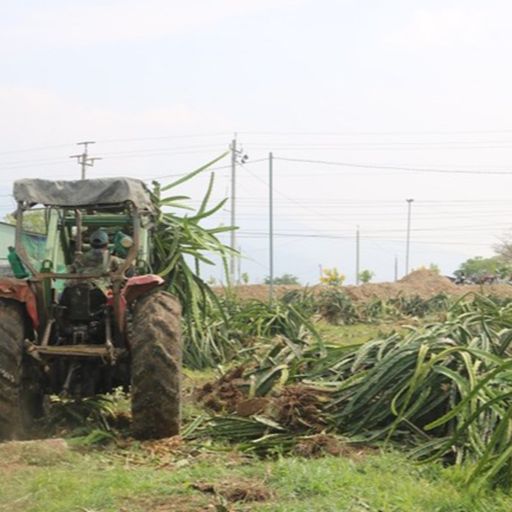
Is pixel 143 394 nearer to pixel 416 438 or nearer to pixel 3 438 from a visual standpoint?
pixel 3 438

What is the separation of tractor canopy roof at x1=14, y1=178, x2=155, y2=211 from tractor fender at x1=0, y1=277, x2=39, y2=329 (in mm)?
704

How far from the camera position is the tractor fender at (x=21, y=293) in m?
6.48

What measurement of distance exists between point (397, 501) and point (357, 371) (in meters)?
2.51

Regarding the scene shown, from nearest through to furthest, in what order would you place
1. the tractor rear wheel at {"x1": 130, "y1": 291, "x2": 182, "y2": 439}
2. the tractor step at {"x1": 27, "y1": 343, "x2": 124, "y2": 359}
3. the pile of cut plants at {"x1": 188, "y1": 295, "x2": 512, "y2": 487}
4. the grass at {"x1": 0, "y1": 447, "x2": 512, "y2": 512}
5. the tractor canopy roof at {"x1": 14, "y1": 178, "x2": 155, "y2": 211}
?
the grass at {"x1": 0, "y1": 447, "x2": 512, "y2": 512} → the pile of cut plants at {"x1": 188, "y1": 295, "x2": 512, "y2": 487} → the tractor rear wheel at {"x1": 130, "y1": 291, "x2": 182, "y2": 439} → the tractor step at {"x1": 27, "y1": 343, "x2": 124, "y2": 359} → the tractor canopy roof at {"x1": 14, "y1": 178, "x2": 155, "y2": 211}

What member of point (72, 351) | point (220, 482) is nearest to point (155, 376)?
point (72, 351)

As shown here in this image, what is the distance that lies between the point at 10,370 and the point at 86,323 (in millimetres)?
799

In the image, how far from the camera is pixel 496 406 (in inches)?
205

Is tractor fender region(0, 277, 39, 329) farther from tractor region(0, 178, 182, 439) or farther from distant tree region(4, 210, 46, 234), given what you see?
distant tree region(4, 210, 46, 234)

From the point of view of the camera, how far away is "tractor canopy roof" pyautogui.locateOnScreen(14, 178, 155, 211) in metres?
6.80

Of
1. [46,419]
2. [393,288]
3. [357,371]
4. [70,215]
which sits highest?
[70,215]

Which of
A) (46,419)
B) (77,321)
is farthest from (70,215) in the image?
(46,419)

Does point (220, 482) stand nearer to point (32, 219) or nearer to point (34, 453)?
point (34, 453)

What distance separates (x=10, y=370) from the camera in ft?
20.5

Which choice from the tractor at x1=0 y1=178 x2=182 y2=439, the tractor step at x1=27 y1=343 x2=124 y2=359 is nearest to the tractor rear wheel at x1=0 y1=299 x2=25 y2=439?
the tractor at x1=0 y1=178 x2=182 y2=439
